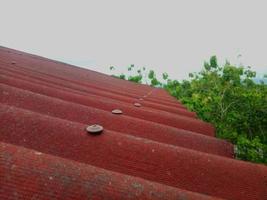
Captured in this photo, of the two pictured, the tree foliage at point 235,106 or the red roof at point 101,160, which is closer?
the red roof at point 101,160

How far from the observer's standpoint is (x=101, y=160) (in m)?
4.86

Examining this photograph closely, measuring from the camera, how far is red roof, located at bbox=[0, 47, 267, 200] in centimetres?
335

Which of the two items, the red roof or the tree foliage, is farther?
the tree foliage

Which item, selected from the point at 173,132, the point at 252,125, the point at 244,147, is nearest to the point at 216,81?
the point at 252,125

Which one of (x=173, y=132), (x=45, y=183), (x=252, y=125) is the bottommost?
(x=252, y=125)

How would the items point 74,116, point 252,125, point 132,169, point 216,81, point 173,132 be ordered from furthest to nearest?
point 216,81
point 252,125
point 173,132
point 74,116
point 132,169

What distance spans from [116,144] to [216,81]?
12.0 meters

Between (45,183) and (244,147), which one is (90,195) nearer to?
(45,183)

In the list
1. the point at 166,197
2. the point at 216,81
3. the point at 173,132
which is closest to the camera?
the point at 166,197

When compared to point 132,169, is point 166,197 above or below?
above

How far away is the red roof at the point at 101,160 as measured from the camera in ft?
11.0

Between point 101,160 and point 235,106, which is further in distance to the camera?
point 235,106

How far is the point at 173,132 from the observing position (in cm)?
746

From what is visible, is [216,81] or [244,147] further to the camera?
[216,81]
